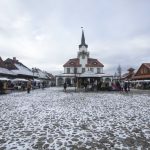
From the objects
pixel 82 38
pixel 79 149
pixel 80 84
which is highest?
pixel 82 38

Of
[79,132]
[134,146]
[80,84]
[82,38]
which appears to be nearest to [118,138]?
[134,146]

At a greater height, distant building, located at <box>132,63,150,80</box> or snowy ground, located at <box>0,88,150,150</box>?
distant building, located at <box>132,63,150,80</box>

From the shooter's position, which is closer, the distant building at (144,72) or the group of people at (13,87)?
the group of people at (13,87)

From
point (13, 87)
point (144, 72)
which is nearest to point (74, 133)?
point (13, 87)

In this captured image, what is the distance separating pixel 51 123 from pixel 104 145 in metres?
3.58

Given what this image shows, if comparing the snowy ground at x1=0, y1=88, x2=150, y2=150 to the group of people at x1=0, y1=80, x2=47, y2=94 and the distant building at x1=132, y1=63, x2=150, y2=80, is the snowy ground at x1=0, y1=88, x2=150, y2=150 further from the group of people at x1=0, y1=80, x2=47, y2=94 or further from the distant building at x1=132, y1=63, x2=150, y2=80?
the distant building at x1=132, y1=63, x2=150, y2=80

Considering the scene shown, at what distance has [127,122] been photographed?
9.84 m

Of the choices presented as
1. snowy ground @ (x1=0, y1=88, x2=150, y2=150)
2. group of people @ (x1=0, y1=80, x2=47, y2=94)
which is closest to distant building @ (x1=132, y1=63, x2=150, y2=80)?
group of people @ (x1=0, y1=80, x2=47, y2=94)

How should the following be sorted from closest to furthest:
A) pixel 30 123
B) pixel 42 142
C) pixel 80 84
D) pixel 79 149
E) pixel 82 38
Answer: pixel 79 149, pixel 42 142, pixel 30 123, pixel 80 84, pixel 82 38

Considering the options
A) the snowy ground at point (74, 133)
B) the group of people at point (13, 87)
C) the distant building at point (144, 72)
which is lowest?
the snowy ground at point (74, 133)

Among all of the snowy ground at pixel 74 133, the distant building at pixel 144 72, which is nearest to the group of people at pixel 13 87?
the snowy ground at pixel 74 133

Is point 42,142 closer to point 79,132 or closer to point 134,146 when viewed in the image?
point 79,132

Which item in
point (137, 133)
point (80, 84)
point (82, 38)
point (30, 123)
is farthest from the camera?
point (82, 38)

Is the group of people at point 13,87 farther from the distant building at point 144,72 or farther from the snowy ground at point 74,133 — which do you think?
the distant building at point 144,72
